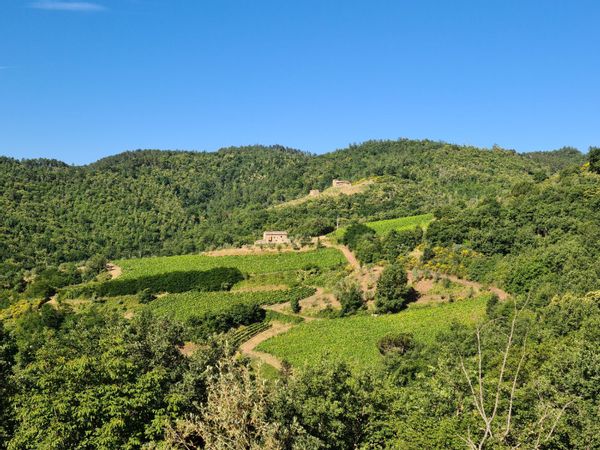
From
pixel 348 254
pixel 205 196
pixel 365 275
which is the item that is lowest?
pixel 365 275

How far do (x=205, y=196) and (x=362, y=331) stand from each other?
135289 mm

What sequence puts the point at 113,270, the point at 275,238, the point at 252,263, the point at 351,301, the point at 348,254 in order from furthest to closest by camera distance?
the point at 275,238, the point at 113,270, the point at 348,254, the point at 252,263, the point at 351,301

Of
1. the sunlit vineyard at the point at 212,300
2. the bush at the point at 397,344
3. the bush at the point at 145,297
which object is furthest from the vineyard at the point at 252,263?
the bush at the point at 397,344

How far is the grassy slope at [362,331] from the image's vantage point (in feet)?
141

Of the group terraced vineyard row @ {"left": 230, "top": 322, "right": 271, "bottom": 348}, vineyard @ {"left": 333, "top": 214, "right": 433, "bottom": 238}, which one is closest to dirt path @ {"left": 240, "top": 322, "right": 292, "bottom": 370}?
terraced vineyard row @ {"left": 230, "top": 322, "right": 271, "bottom": 348}

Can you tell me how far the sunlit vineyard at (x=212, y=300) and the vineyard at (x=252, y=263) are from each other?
743 cm

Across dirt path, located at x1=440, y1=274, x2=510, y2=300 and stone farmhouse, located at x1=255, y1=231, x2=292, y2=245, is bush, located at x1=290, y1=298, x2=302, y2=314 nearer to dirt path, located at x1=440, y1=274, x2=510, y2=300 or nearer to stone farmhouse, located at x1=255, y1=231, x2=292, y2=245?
dirt path, located at x1=440, y1=274, x2=510, y2=300

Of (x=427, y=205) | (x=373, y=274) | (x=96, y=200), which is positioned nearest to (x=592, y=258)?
(x=373, y=274)

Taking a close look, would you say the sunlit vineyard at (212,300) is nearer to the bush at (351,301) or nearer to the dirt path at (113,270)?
the bush at (351,301)

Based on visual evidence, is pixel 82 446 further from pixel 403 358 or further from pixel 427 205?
pixel 427 205

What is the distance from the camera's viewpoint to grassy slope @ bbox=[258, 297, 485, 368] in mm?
42969

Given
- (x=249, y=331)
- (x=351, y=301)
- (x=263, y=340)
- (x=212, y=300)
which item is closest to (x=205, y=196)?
(x=212, y=300)

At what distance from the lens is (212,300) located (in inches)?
2440

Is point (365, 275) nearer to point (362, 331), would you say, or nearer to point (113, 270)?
point (362, 331)
